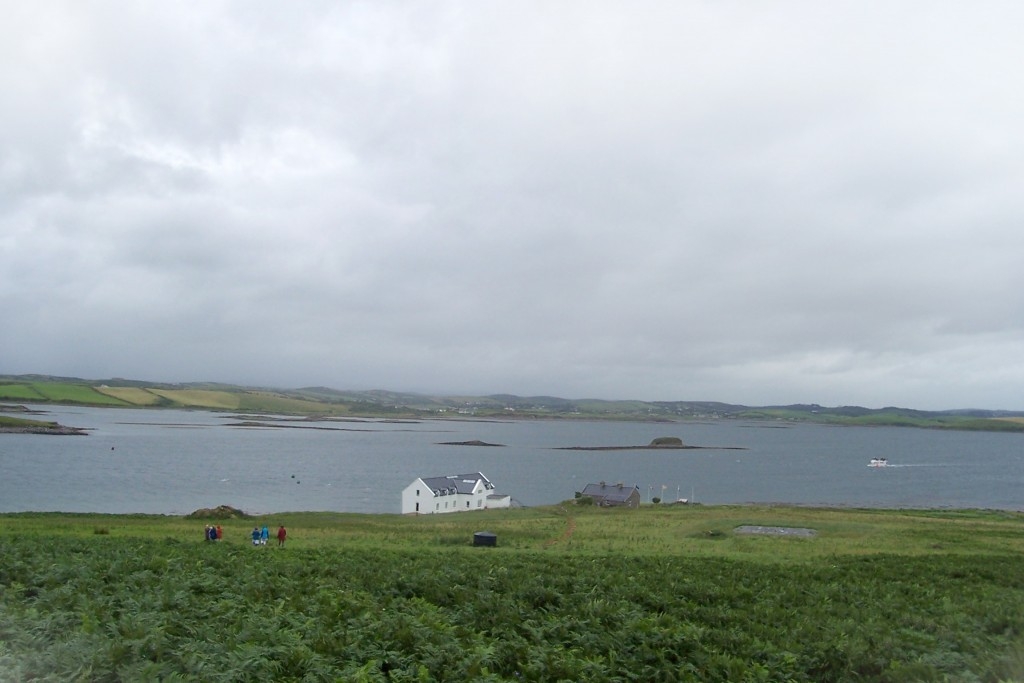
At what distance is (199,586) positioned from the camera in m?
12.2

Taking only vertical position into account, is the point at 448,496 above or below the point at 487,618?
below

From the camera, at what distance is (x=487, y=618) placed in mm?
11312

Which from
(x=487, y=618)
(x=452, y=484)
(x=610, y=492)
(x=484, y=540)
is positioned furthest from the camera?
(x=610, y=492)

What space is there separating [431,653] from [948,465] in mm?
147053

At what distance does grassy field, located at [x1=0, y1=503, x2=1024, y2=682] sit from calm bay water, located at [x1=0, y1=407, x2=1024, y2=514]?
172ft

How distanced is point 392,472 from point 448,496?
122ft

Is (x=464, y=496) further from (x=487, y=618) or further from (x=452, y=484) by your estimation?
(x=487, y=618)

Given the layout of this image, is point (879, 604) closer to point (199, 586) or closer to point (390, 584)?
point (390, 584)

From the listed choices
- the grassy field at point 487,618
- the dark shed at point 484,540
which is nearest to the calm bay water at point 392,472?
the dark shed at point 484,540

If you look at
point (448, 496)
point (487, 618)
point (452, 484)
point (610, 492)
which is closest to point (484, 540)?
point (487, 618)

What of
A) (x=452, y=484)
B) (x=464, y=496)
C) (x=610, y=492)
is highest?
(x=452, y=484)

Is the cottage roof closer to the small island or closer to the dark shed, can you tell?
the dark shed

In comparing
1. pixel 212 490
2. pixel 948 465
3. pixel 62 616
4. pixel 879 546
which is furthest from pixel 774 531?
pixel 948 465

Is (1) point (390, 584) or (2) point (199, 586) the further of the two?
(1) point (390, 584)
